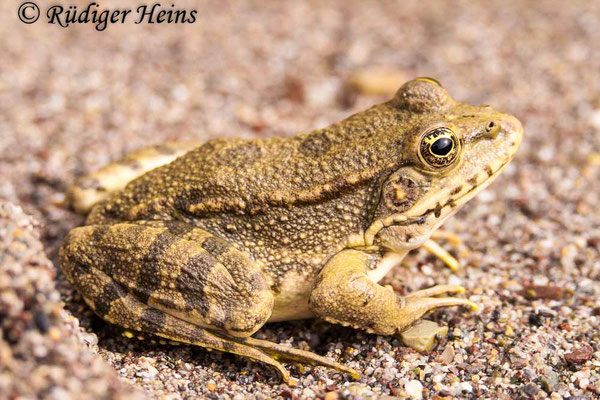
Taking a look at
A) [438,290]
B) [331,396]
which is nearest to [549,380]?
[438,290]

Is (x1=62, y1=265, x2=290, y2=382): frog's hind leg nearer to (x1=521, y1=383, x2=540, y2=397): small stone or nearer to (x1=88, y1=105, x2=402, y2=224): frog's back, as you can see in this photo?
(x1=88, y1=105, x2=402, y2=224): frog's back

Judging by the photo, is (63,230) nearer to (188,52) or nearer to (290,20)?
(188,52)

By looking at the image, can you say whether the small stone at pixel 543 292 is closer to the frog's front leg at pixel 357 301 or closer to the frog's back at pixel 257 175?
the frog's front leg at pixel 357 301

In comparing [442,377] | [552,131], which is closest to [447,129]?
[442,377]

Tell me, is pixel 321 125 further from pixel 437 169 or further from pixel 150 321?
pixel 150 321

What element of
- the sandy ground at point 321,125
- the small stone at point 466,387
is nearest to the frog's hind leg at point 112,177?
the sandy ground at point 321,125

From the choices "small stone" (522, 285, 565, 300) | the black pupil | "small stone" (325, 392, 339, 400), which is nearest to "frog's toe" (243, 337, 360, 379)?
"small stone" (325, 392, 339, 400)
